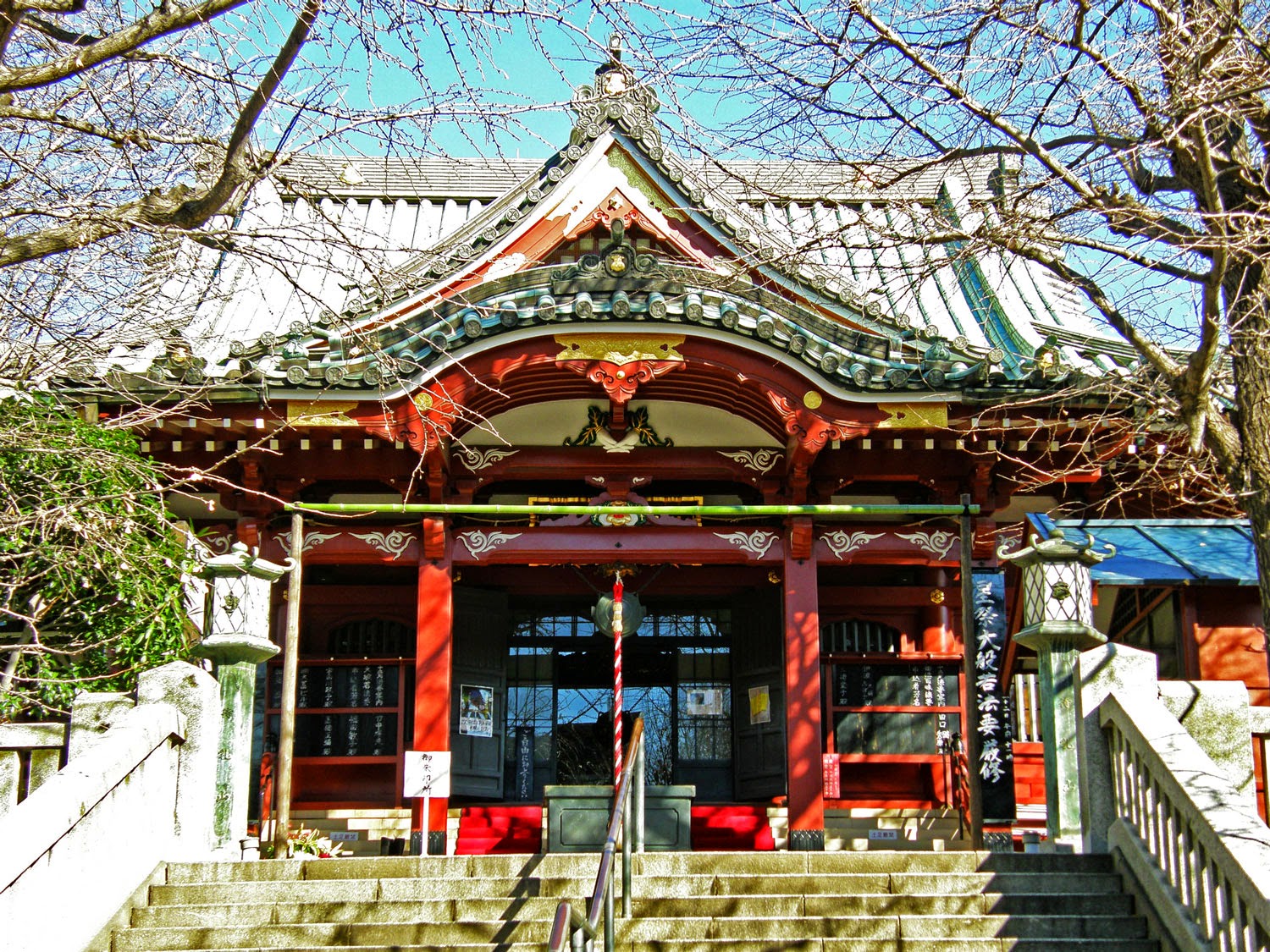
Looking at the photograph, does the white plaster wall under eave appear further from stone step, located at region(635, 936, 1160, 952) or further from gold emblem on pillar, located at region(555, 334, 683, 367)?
stone step, located at region(635, 936, 1160, 952)

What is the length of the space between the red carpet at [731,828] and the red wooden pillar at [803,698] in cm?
66

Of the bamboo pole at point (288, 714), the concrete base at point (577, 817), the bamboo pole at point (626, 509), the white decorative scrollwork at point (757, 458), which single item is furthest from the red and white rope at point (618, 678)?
the bamboo pole at point (288, 714)

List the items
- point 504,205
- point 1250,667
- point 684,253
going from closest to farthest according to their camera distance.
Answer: point 1250,667 → point 684,253 → point 504,205

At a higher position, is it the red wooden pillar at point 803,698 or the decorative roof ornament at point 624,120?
the decorative roof ornament at point 624,120

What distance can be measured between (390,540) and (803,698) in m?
3.88

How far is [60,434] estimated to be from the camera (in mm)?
9359

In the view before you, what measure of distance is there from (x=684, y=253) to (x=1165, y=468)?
473 cm

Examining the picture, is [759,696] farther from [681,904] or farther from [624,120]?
[681,904]

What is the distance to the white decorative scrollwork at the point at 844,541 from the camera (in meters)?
12.5

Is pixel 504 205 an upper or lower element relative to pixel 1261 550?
upper

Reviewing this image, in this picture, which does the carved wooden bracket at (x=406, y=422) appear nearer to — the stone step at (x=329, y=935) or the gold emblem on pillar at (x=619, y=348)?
the gold emblem on pillar at (x=619, y=348)

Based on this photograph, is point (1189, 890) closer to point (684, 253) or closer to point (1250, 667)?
point (1250, 667)

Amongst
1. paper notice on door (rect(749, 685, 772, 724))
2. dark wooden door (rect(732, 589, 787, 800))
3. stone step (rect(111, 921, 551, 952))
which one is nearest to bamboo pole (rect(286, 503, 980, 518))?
dark wooden door (rect(732, 589, 787, 800))

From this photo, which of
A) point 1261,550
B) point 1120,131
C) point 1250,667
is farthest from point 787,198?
point 1250,667
